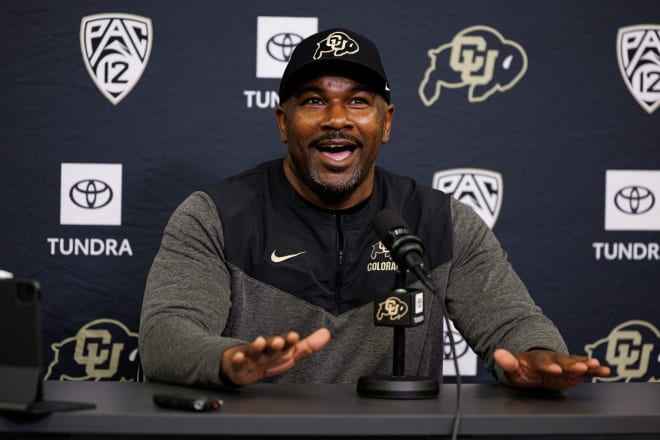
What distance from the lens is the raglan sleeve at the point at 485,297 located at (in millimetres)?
1546

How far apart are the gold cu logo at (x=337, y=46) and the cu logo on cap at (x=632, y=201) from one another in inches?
35.3

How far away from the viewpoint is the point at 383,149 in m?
2.08

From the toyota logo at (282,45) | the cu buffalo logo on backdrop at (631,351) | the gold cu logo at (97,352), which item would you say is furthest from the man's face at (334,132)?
the cu buffalo logo on backdrop at (631,351)

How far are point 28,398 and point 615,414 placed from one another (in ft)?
2.30

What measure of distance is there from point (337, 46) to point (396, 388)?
0.76 m

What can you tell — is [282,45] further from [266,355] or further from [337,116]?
[266,355]

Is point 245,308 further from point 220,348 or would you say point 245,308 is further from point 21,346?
point 21,346

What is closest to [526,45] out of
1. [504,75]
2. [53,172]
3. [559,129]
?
[504,75]

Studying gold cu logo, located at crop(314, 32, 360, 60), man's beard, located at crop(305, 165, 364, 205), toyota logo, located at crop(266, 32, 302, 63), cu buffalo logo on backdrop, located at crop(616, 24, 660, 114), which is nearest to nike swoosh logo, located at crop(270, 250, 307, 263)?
man's beard, located at crop(305, 165, 364, 205)

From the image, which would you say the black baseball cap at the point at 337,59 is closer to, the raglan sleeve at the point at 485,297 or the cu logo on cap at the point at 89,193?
the raglan sleeve at the point at 485,297

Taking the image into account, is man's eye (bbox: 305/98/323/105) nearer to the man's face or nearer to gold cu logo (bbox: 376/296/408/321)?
the man's face

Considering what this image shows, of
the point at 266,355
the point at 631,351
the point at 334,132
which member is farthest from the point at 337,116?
the point at 631,351

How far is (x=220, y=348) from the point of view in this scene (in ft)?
3.91

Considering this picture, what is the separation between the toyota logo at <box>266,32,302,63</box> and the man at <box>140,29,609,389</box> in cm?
34
